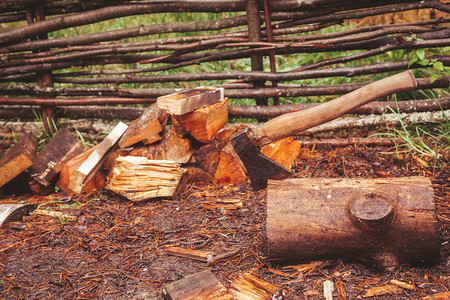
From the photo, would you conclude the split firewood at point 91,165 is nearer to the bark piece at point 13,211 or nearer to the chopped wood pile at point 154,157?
the chopped wood pile at point 154,157

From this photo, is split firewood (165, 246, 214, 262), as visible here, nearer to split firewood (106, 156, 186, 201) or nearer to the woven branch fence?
split firewood (106, 156, 186, 201)

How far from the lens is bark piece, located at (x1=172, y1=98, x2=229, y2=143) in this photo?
8.75ft

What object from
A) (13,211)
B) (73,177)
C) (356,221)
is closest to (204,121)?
(73,177)

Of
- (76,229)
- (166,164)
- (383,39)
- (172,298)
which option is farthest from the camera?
(383,39)

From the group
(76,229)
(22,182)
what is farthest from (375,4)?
(22,182)

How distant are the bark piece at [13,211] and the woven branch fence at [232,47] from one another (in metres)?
1.23

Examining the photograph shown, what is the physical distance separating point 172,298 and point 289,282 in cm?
54

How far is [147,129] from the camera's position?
2805 millimetres

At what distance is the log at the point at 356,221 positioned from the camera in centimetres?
168

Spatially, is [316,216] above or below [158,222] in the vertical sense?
above

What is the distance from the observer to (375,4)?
3107mm

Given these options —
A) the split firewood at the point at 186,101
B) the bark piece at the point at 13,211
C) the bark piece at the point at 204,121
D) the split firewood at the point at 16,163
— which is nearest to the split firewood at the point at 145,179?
the bark piece at the point at 204,121

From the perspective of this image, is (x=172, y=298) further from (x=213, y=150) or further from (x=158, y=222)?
(x=213, y=150)

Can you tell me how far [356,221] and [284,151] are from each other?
4.19 feet
